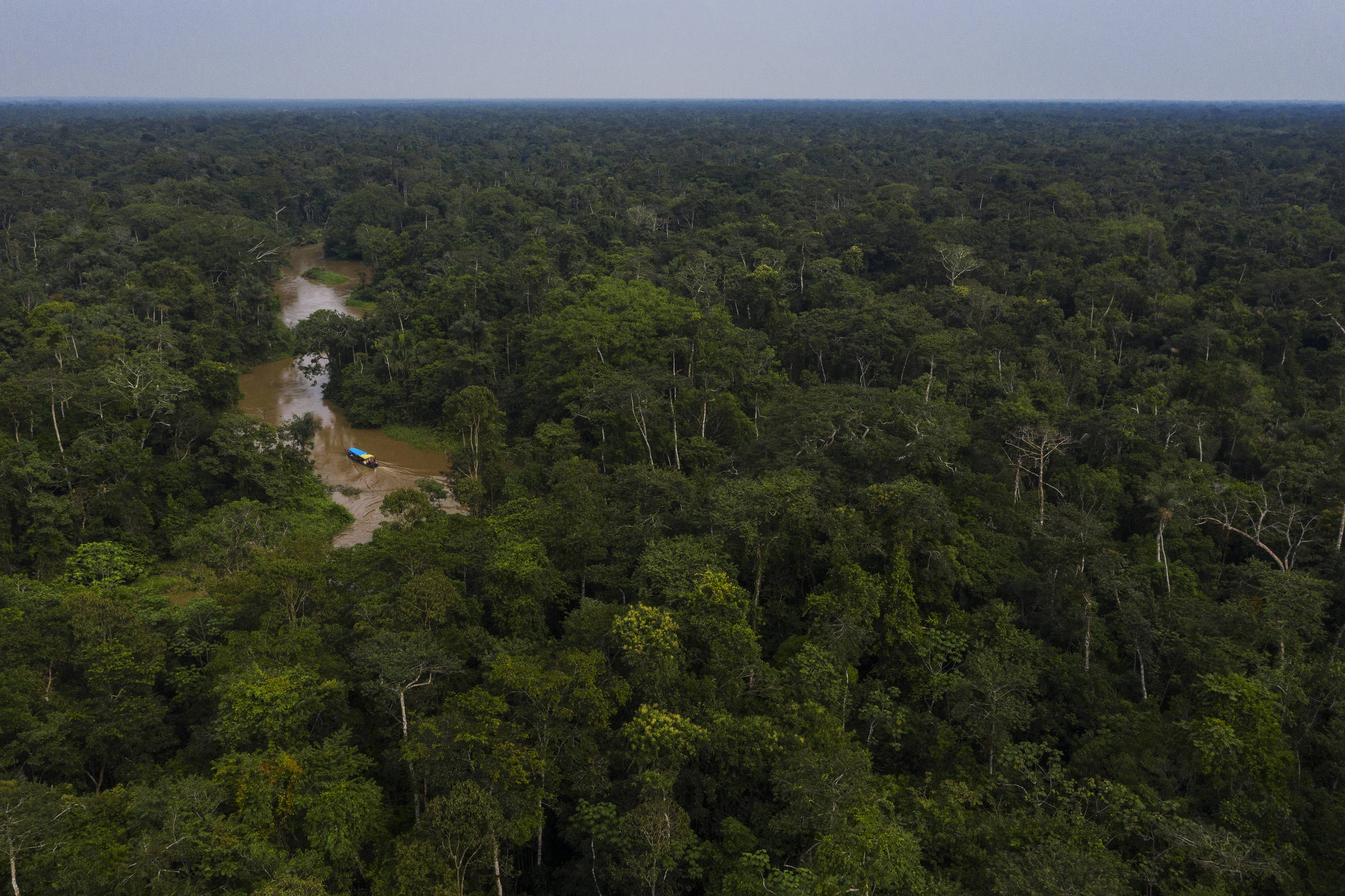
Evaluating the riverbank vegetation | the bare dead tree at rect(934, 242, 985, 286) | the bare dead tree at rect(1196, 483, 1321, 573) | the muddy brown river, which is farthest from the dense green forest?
the riverbank vegetation

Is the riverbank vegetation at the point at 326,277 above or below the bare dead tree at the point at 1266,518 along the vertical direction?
above

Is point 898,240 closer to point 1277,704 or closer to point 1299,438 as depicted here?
point 1299,438

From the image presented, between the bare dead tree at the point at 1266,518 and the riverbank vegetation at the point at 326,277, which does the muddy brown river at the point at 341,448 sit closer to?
the riverbank vegetation at the point at 326,277

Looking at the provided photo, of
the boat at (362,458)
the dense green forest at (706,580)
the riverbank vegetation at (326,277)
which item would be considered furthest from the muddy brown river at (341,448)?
the riverbank vegetation at (326,277)

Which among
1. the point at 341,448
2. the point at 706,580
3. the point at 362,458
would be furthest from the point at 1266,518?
the point at 341,448

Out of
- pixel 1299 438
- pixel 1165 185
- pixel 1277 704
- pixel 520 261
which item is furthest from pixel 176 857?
pixel 1165 185

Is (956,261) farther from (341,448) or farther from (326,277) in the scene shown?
(326,277)
